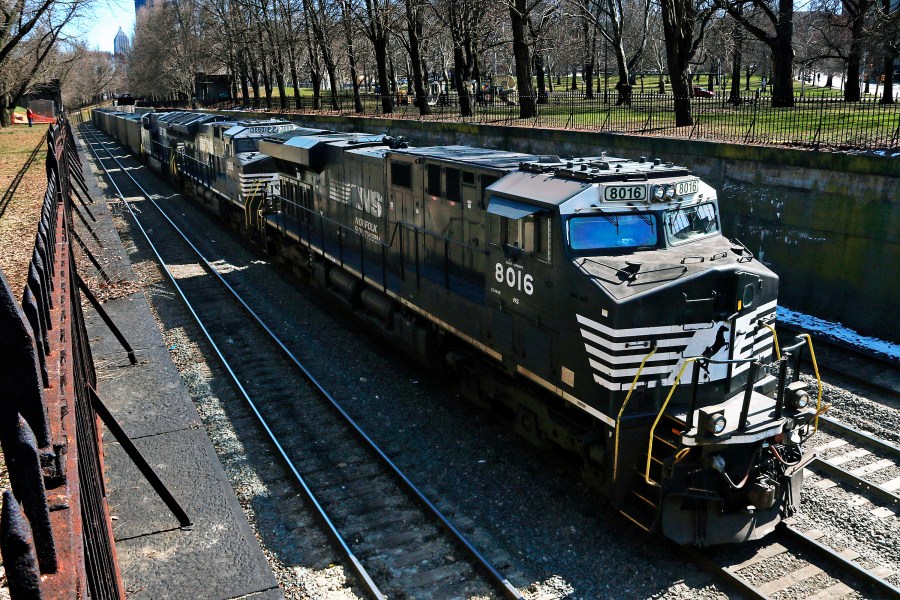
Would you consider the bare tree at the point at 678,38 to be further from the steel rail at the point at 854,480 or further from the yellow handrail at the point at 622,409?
the yellow handrail at the point at 622,409

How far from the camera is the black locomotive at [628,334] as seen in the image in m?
7.79

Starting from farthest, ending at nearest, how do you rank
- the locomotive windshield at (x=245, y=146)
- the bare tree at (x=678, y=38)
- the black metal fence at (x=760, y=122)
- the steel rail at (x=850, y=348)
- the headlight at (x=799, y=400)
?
the bare tree at (x=678, y=38)
the locomotive windshield at (x=245, y=146)
the black metal fence at (x=760, y=122)
the steel rail at (x=850, y=348)
the headlight at (x=799, y=400)

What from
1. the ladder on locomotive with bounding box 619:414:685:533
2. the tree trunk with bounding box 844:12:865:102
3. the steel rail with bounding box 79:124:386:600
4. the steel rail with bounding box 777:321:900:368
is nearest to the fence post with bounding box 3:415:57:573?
the steel rail with bounding box 79:124:386:600

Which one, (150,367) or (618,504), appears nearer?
(618,504)

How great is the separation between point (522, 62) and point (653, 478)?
26.5 metres

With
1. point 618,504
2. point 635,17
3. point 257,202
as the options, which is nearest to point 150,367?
point 618,504

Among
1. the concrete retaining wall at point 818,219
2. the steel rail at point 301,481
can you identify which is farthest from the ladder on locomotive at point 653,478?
the concrete retaining wall at point 818,219

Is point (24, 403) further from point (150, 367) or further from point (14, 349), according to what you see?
point (150, 367)

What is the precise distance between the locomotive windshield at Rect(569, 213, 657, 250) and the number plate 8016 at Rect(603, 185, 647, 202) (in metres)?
0.20

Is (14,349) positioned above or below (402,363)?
above

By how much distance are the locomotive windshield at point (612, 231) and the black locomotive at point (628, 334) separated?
0.02 meters

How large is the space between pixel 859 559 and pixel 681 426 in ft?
8.07

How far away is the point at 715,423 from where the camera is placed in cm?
748

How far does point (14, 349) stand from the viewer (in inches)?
101
